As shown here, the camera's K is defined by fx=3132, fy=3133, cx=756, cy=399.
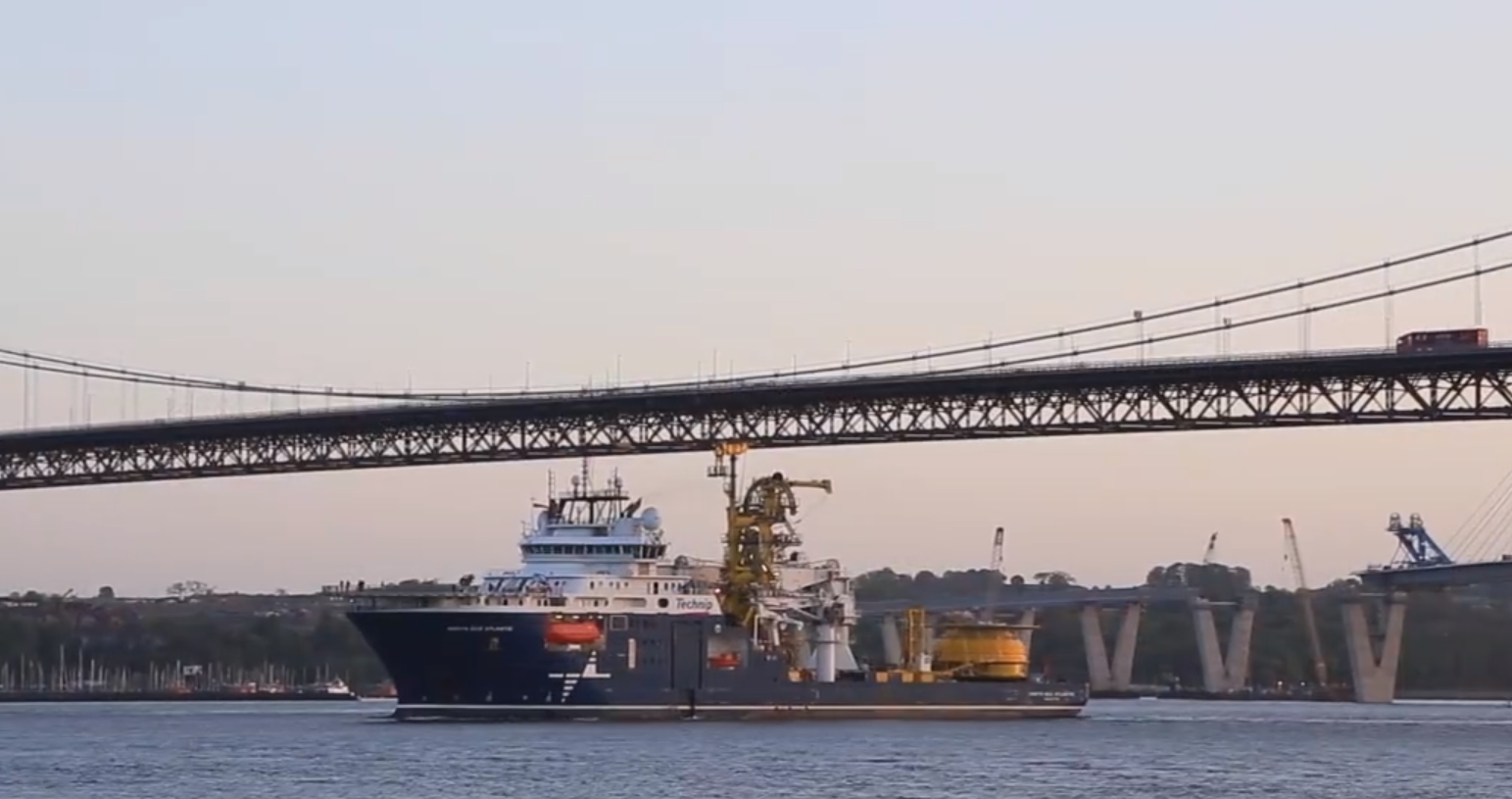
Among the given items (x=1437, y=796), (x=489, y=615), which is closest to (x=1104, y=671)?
(x=489, y=615)

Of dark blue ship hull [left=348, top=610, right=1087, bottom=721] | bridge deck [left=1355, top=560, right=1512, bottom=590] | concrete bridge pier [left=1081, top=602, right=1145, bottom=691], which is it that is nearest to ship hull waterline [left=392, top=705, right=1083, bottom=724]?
dark blue ship hull [left=348, top=610, right=1087, bottom=721]

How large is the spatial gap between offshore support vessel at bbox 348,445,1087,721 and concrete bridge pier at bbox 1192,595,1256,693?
4071 centimetres

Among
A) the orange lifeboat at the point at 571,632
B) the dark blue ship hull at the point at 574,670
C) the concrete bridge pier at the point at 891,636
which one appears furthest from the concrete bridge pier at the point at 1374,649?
the orange lifeboat at the point at 571,632

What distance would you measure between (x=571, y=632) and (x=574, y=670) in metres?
0.81

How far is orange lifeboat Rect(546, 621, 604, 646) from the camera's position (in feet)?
206

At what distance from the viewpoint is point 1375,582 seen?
315ft

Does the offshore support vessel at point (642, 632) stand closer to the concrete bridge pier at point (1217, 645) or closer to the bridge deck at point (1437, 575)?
the bridge deck at point (1437, 575)

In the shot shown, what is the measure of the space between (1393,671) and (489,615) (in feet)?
151

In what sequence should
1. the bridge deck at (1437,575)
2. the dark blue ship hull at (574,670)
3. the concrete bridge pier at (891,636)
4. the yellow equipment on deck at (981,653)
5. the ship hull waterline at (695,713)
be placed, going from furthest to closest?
the concrete bridge pier at (891,636) → the bridge deck at (1437,575) → the yellow equipment on deck at (981,653) → the ship hull waterline at (695,713) → the dark blue ship hull at (574,670)

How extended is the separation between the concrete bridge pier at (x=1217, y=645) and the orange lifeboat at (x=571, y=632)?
164 feet

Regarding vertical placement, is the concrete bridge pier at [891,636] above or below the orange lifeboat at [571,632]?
above

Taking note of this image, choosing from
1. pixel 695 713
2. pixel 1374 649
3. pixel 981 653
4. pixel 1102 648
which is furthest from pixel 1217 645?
pixel 695 713

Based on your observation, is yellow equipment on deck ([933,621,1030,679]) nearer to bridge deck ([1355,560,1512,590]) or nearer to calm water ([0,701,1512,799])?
calm water ([0,701,1512,799])

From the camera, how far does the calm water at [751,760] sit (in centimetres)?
4412
